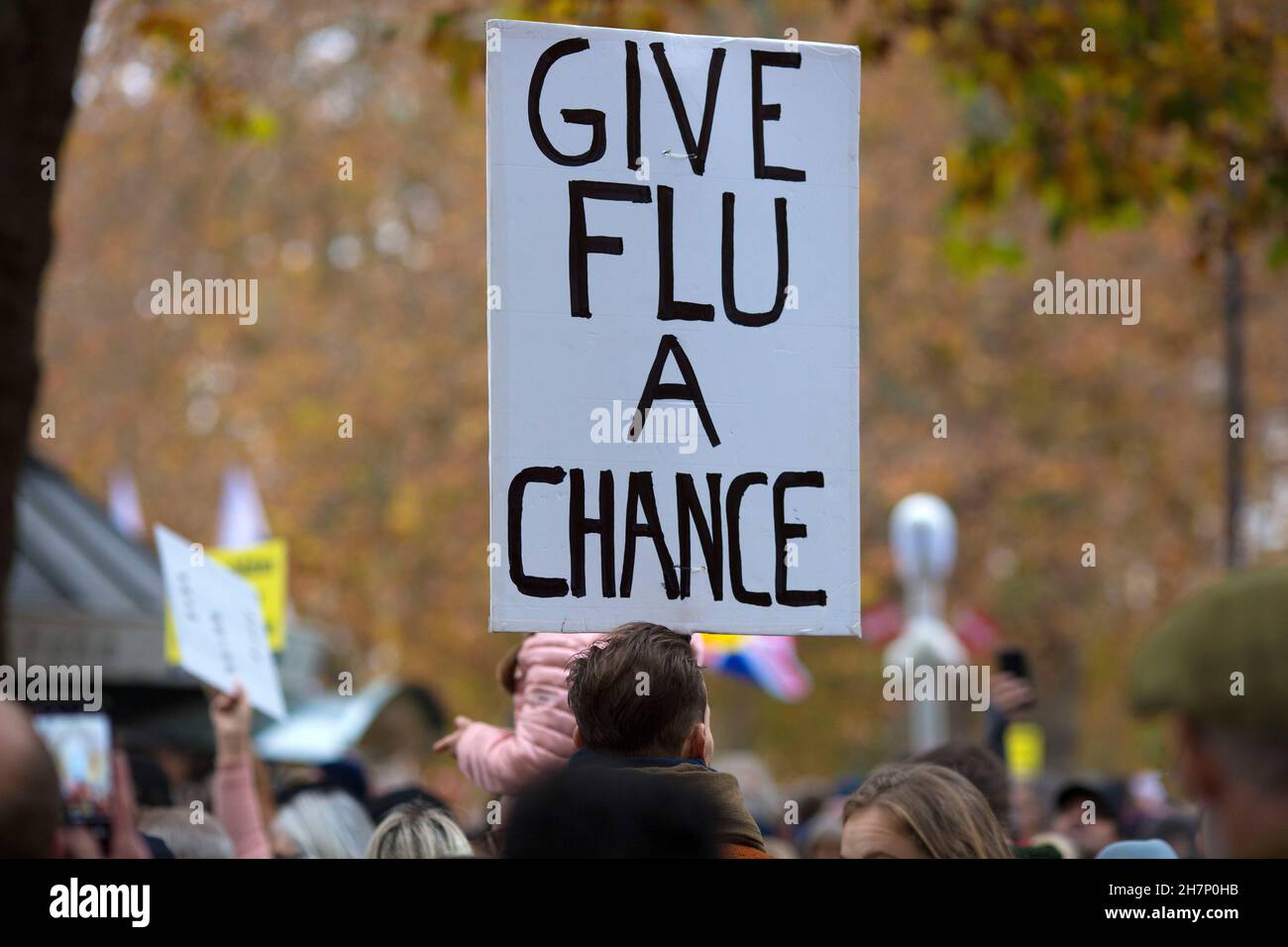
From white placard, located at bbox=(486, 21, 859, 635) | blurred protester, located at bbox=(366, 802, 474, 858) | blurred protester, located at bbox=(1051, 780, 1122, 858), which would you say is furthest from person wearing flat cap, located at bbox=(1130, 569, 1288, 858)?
blurred protester, located at bbox=(1051, 780, 1122, 858)

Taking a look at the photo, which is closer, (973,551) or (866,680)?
(973,551)

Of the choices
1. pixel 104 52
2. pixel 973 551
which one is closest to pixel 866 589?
pixel 973 551

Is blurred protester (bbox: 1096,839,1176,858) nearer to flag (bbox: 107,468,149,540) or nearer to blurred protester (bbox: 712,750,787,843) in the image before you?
blurred protester (bbox: 712,750,787,843)

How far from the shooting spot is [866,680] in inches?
1032

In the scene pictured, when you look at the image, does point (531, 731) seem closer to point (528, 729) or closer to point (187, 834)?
point (528, 729)

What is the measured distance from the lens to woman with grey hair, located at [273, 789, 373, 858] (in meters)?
4.96

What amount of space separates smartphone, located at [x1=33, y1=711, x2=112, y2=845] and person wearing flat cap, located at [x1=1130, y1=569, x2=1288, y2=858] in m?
3.32

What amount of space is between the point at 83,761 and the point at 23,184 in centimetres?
171

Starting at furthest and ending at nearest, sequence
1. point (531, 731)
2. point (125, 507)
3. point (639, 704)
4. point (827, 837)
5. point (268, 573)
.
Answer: point (125, 507)
point (827, 837)
point (268, 573)
point (531, 731)
point (639, 704)

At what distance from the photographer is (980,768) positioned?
4219 millimetres

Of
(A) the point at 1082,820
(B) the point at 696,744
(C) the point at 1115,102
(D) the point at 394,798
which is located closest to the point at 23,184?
(D) the point at 394,798

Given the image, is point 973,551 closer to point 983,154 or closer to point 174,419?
point 174,419

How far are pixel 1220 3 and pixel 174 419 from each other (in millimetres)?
14085
